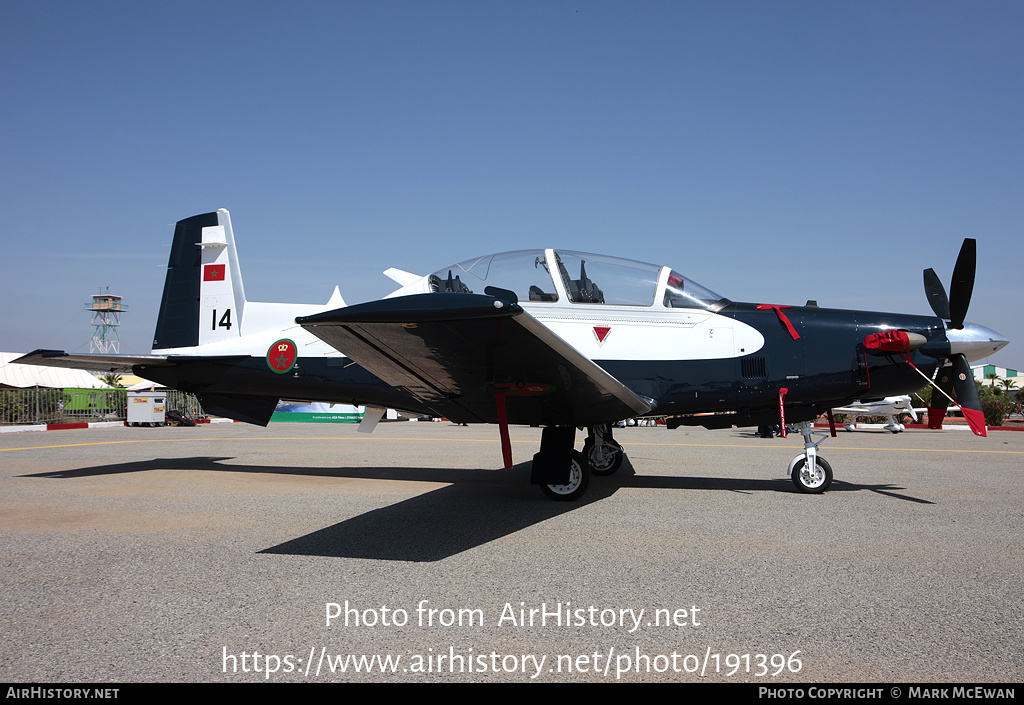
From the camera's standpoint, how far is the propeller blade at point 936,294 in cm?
657

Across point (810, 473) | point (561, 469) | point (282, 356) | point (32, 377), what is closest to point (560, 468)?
point (561, 469)

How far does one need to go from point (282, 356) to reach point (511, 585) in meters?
5.27

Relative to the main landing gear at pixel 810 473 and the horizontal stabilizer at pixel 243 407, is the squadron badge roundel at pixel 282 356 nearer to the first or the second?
the horizontal stabilizer at pixel 243 407

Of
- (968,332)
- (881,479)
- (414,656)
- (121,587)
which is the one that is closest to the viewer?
(414,656)

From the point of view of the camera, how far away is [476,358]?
14.7ft

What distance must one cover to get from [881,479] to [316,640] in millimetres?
7917

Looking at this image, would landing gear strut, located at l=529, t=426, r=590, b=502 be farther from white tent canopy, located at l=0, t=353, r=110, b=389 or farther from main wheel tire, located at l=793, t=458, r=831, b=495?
white tent canopy, located at l=0, t=353, r=110, b=389

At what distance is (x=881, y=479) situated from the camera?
315 inches

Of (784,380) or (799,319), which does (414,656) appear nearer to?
(784,380)

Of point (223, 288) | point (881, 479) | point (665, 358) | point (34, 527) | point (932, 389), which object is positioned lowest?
point (881, 479)

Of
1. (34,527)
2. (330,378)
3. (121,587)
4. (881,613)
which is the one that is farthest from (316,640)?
(330,378)

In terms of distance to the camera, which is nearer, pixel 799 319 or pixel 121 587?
pixel 121 587

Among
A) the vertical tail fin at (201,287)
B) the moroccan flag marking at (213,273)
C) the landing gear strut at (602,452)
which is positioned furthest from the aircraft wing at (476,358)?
the moroccan flag marking at (213,273)
